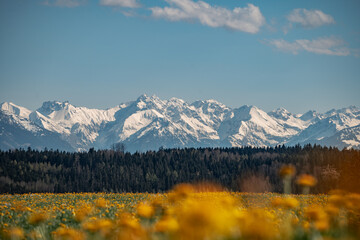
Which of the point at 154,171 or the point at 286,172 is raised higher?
the point at 286,172

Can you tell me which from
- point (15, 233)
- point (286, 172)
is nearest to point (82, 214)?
point (15, 233)

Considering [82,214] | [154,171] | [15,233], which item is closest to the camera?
[15,233]

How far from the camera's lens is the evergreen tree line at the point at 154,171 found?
10194cm

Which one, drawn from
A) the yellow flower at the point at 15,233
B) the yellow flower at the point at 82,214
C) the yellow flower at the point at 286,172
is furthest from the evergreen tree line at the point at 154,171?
the yellow flower at the point at 286,172

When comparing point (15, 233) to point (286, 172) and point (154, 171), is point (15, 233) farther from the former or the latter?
point (154, 171)

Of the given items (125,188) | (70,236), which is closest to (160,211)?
(70,236)

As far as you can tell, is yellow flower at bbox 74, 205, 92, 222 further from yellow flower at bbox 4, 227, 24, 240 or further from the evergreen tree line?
the evergreen tree line

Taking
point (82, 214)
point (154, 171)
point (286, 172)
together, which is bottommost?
point (154, 171)

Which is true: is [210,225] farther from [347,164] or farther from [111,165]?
[111,165]

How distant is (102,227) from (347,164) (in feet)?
358

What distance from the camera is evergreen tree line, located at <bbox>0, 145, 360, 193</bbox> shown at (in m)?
102

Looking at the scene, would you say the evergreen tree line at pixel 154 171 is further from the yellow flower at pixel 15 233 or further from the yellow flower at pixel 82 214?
the yellow flower at pixel 15 233

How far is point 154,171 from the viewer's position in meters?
122

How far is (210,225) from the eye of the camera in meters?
3.57
